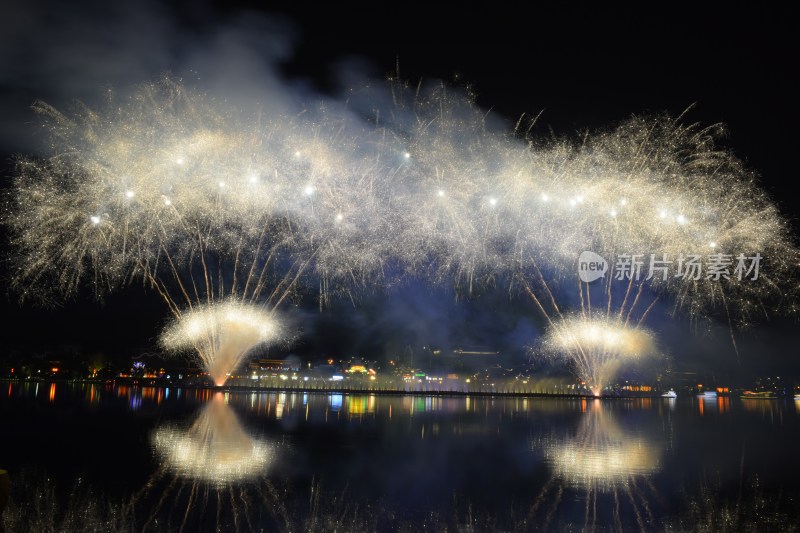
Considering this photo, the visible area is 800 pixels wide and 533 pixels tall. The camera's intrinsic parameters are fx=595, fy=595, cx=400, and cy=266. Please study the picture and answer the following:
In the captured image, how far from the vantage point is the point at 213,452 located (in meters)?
11.3

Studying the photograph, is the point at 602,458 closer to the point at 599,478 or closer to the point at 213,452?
the point at 599,478

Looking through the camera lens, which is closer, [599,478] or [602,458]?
Answer: [599,478]

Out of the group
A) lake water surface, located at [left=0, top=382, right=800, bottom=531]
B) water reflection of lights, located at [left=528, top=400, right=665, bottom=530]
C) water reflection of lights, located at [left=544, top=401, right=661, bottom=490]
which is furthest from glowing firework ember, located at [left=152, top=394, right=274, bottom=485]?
water reflection of lights, located at [left=544, top=401, right=661, bottom=490]

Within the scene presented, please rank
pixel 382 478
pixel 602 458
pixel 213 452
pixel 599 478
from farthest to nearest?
pixel 602 458, pixel 213 452, pixel 599 478, pixel 382 478

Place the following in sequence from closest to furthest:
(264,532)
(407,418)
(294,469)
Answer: (264,532) → (294,469) → (407,418)

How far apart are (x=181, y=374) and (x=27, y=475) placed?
234ft

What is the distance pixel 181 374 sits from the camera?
76.1m

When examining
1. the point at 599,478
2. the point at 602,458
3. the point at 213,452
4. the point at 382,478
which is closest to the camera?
the point at 382,478

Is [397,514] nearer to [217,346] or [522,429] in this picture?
[522,429]

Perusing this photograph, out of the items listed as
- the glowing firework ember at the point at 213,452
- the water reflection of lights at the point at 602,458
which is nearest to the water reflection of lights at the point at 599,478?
the water reflection of lights at the point at 602,458

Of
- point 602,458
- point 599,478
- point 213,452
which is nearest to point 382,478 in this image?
point 599,478

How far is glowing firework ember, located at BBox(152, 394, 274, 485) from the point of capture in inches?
366

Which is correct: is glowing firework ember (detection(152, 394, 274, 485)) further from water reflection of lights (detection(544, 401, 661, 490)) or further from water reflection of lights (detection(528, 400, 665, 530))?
water reflection of lights (detection(544, 401, 661, 490))

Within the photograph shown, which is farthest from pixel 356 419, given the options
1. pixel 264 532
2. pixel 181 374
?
pixel 181 374
